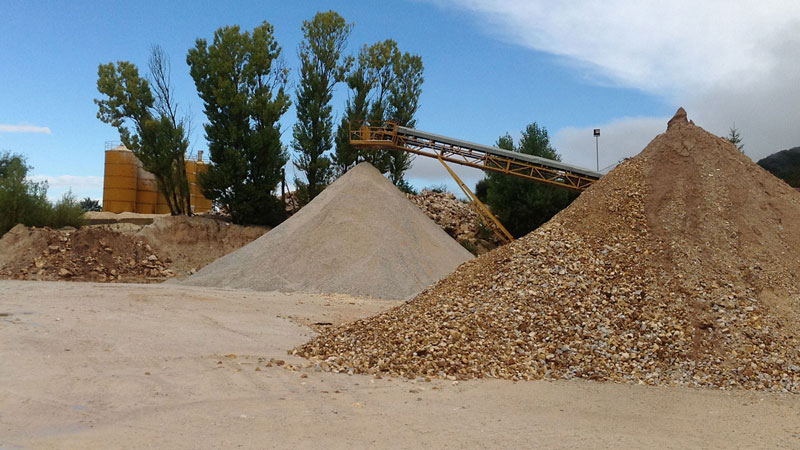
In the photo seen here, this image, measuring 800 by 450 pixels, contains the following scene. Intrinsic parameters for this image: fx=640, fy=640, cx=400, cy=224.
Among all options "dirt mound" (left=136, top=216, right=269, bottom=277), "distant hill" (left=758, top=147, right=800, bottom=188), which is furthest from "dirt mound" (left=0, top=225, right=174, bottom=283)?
"distant hill" (left=758, top=147, right=800, bottom=188)

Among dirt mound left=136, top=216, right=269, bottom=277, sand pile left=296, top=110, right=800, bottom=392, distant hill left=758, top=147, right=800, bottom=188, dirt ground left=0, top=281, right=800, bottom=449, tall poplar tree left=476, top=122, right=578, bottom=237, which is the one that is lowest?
dirt ground left=0, top=281, right=800, bottom=449

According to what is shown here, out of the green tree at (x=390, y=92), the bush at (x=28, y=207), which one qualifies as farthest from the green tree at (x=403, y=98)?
the bush at (x=28, y=207)

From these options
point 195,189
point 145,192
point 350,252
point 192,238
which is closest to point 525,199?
point 350,252

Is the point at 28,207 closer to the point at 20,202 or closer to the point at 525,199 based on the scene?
the point at 20,202

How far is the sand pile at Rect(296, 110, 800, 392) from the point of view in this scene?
6.98 meters

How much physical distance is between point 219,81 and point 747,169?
19420 mm

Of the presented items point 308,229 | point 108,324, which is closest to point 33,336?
point 108,324

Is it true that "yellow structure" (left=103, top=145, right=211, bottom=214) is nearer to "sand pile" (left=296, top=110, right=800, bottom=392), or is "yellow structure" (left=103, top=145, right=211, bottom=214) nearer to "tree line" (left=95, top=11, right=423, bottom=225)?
"tree line" (left=95, top=11, right=423, bottom=225)

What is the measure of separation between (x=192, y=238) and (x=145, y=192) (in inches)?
301

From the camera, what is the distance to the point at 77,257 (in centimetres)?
1939

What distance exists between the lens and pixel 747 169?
10.5 m

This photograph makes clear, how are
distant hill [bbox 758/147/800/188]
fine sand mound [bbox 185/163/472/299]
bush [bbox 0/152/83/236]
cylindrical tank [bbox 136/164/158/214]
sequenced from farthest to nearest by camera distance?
distant hill [bbox 758/147/800/188], cylindrical tank [bbox 136/164/158/214], bush [bbox 0/152/83/236], fine sand mound [bbox 185/163/472/299]

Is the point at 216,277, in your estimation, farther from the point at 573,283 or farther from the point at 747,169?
the point at 747,169

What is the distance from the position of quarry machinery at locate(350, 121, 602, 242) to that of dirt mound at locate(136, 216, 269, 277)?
249 inches
